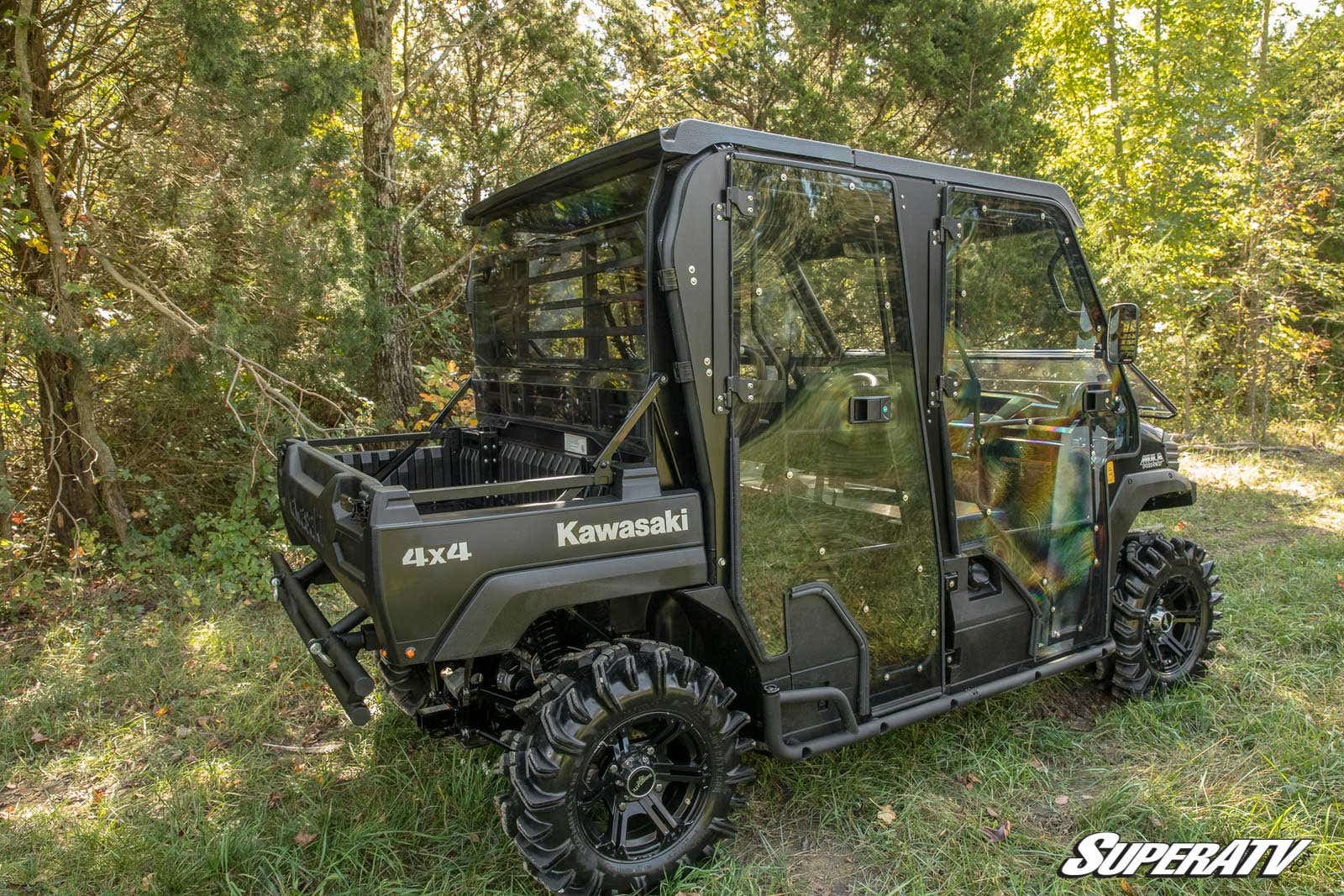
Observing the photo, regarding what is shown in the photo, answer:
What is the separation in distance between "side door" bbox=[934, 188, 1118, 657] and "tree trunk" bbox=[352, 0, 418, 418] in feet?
14.6

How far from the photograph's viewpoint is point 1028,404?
3551 millimetres

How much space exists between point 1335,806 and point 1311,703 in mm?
988

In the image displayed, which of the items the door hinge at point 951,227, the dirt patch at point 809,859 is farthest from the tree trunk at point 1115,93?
the dirt patch at point 809,859

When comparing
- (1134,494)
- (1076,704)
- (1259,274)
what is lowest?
(1076,704)

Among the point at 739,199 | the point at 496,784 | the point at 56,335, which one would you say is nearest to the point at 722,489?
the point at 739,199

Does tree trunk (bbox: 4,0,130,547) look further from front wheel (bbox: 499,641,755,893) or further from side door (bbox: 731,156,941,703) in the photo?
side door (bbox: 731,156,941,703)

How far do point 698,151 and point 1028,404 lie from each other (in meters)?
1.87

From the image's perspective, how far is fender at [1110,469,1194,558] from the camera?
381 centimetres

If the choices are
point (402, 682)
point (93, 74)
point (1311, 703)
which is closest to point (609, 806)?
point (402, 682)

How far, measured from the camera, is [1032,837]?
2.99 meters

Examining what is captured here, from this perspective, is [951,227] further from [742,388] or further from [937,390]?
[742,388]

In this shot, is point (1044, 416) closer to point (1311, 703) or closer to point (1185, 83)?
point (1311, 703)

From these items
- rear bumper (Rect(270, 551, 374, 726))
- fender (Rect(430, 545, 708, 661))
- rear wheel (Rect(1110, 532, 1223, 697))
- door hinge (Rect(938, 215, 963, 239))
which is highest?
door hinge (Rect(938, 215, 963, 239))

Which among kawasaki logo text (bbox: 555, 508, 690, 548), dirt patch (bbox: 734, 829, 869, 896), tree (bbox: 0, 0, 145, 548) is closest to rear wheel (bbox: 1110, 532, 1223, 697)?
→ dirt patch (bbox: 734, 829, 869, 896)
